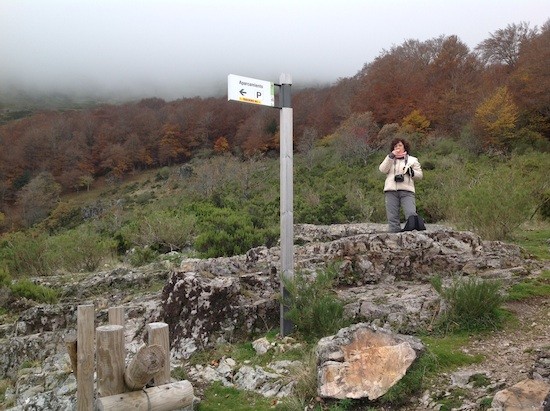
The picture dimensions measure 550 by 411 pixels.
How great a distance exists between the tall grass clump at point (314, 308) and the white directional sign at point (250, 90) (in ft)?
6.00

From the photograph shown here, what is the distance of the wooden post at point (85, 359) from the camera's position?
3.51 meters

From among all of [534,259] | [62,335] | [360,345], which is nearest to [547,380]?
[360,345]

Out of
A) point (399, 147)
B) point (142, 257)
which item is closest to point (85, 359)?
point (399, 147)

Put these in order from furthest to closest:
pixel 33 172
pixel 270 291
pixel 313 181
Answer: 1. pixel 33 172
2. pixel 313 181
3. pixel 270 291

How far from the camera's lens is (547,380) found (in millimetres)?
3121

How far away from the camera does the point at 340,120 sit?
4522 cm

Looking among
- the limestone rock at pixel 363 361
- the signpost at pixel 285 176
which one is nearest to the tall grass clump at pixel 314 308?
the signpost at pixel 285 176

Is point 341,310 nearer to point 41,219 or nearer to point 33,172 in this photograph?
point 41,219

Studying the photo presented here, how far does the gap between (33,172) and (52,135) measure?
6.82 meters

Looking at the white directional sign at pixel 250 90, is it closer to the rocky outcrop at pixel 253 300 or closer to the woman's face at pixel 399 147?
the rocky outcrop at pixel 253 300

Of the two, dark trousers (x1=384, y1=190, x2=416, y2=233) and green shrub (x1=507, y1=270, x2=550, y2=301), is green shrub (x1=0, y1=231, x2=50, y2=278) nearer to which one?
dark trousers (x1=384, y1=190, x2=416, y2=233)

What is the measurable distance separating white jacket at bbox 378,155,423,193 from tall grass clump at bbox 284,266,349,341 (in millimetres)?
2468

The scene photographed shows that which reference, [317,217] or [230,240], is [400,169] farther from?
[317,217]

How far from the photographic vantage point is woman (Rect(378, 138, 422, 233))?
6.98 m
